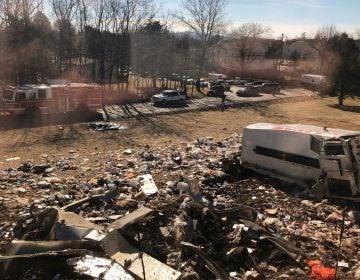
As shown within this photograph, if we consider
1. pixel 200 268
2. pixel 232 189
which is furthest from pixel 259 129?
pixel 200 268

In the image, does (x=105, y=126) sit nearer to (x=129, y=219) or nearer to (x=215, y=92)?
(x=129, y=219)

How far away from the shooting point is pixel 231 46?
63469mm

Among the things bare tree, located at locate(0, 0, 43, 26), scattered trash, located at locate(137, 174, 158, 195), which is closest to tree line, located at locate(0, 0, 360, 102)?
bare tree, located at locate(0, 0, 43, 26)

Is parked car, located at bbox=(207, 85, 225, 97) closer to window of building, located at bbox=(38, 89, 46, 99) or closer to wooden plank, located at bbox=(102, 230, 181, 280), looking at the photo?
window of building, located at bbox=(38, 89, 46, 99)

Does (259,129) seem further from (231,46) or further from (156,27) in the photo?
(231,46)

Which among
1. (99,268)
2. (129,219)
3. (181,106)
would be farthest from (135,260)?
(181,106)

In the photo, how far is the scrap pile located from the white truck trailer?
0.36 metres

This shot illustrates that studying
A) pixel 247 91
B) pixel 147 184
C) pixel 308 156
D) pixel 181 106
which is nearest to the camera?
pixel 308 156

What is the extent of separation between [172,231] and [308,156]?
4331mm

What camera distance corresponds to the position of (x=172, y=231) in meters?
7.03

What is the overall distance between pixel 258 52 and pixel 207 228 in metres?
57.0

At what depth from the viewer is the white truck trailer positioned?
8.80 metres

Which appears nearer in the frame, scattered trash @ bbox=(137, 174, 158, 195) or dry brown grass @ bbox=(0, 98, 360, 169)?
scattered trash @ bbox=(137, 174, 158, 195)

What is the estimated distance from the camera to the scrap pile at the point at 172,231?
5797 millimetres
